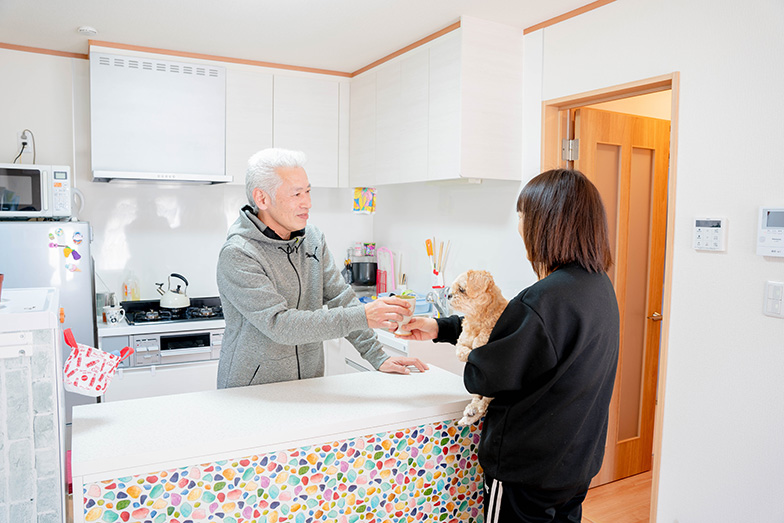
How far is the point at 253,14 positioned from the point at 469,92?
109 centimetres

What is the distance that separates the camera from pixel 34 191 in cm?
307

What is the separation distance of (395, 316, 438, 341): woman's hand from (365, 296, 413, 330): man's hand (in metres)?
0.09

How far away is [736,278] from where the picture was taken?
2.09 meters

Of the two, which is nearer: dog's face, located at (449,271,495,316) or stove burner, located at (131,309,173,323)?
dog's face, located at (449,271,495,316)

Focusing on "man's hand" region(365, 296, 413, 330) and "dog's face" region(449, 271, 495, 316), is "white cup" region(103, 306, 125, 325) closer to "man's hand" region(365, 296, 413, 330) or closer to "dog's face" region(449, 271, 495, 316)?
"man's hand" region(365, 296, 413, 330)

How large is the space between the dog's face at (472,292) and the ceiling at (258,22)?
1.61 metres

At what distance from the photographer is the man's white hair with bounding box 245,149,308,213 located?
1801 millimetres

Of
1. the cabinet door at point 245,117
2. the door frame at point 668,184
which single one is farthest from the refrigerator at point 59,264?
the door frame at point 668,184

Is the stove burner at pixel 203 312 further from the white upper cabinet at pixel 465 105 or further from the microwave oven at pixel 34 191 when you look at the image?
the white upper cabinet at pixel 465 105

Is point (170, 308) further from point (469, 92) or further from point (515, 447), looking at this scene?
point (515, 447)

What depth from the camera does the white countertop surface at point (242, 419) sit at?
1.21 m

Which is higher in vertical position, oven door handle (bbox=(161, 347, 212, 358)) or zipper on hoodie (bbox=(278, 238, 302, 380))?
zipper on hoodie (bbox=(278, 238, 302, 380))

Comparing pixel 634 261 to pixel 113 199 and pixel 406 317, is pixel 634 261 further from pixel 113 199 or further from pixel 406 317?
pixel 113 199

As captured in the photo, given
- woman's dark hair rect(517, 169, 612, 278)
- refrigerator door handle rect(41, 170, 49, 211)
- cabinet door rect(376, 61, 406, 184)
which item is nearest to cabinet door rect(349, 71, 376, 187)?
cabinet door rect(376, 61, 406, 184)
